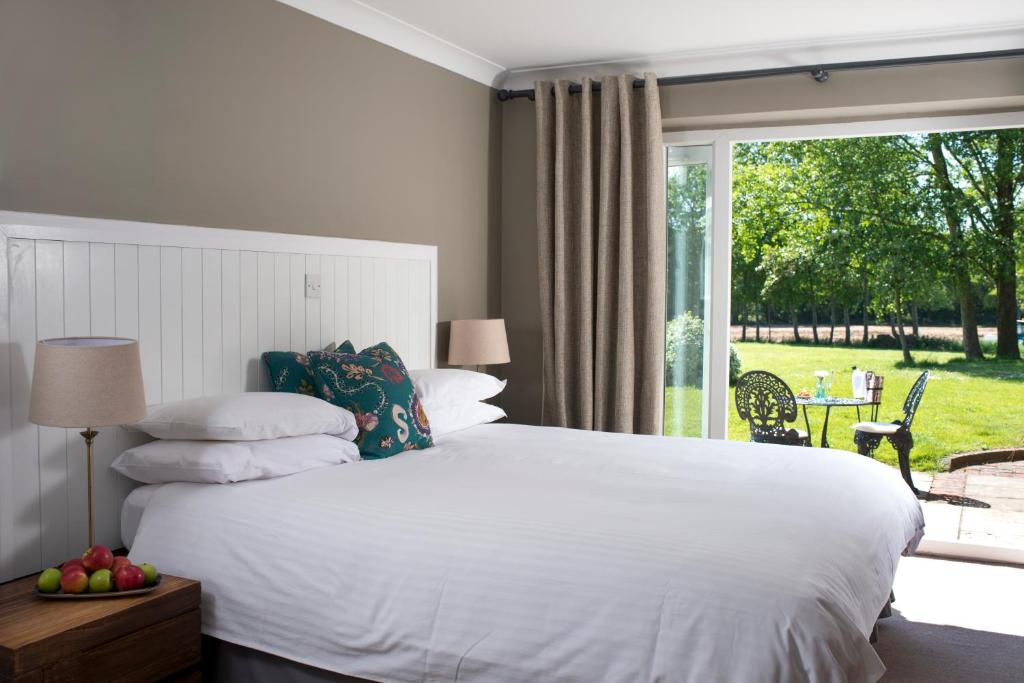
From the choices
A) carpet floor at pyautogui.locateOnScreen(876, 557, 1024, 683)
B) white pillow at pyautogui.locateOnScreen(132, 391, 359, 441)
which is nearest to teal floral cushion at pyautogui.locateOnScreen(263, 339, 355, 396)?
white pillow at pyautogui.locateOnScreen(132, 391, 359, 441)

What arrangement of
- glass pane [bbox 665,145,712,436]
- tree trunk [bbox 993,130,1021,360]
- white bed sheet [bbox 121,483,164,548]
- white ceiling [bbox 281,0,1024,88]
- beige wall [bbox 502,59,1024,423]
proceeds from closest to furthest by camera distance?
white bed sheet [bbox 121,483,164,548]
white ceiling [bbox 281,0,1024,88]
beige wall [bbox 502,59,1024,423]
glass pane [bbox 665,145,712,436]
tree trunk [bbox 993,130,1021,360]

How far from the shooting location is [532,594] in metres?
2.07

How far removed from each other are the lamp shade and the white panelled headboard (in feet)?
0.84

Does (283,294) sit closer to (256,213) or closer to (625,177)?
(256,213)

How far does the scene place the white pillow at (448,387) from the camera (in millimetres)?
3807

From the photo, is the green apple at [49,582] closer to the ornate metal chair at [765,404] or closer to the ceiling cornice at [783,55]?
the ceiling cornice at [783,55]

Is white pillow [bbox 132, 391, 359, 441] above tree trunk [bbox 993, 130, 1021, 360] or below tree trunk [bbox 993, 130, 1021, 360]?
below

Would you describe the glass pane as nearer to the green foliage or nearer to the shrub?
the shrub

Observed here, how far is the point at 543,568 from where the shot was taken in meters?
2.11

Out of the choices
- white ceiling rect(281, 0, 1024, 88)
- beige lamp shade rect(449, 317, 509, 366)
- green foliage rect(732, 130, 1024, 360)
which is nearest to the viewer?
white ceiling rect(281, 0, 1024, 88)

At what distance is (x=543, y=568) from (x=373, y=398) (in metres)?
1.38

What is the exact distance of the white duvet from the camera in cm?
191

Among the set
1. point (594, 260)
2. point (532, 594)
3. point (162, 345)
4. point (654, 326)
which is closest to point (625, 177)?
point (594, 260)

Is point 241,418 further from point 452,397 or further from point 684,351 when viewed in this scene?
point 684,351
